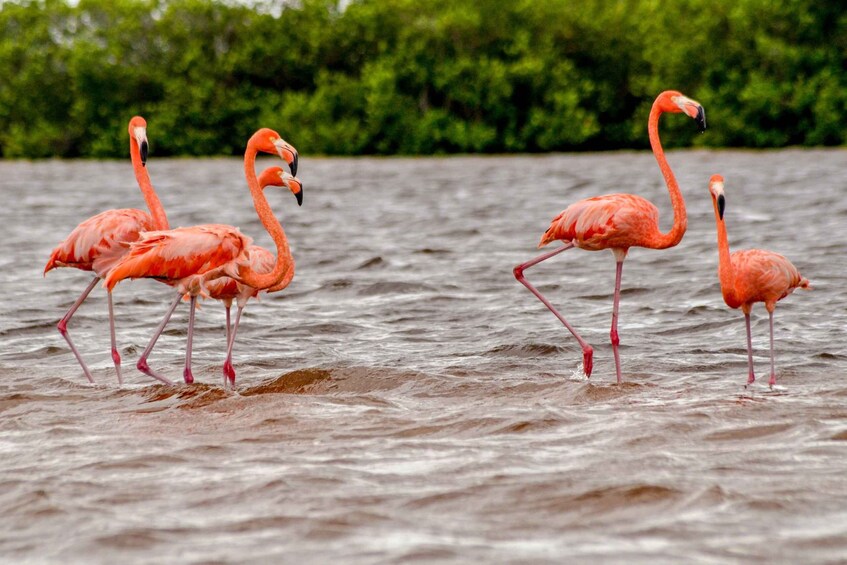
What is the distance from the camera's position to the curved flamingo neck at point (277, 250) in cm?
630

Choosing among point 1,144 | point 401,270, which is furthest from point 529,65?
point 401,270

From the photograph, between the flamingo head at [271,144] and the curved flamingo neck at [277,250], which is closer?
the flamingo head at [271,144]

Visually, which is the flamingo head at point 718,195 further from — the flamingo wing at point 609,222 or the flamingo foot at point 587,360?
the flamingo foot at point 587,360

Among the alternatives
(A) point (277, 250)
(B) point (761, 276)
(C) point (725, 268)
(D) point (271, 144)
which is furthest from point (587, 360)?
(D) point (271, 144)

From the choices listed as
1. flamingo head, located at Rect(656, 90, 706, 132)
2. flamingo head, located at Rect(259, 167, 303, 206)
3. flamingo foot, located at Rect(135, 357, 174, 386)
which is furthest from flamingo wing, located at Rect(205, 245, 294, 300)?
flamingo head, located at Rect(656, 90, 706, 132)

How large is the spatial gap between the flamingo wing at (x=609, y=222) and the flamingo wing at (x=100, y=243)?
94.3 inches

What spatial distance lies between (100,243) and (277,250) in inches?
43.4

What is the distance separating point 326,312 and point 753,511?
556 cm

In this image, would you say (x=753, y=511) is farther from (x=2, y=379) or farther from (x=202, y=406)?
(x=2, y=379)

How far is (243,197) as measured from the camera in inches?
836

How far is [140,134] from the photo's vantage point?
6.65m

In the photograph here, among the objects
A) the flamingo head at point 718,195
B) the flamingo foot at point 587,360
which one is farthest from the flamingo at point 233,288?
the flamingo head at point 718,195

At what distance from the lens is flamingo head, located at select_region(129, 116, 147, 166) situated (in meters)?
6.51

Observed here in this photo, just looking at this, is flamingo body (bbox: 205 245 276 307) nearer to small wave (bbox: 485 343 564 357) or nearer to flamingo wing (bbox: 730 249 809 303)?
small wave (bbox: 485 343 564 357)
